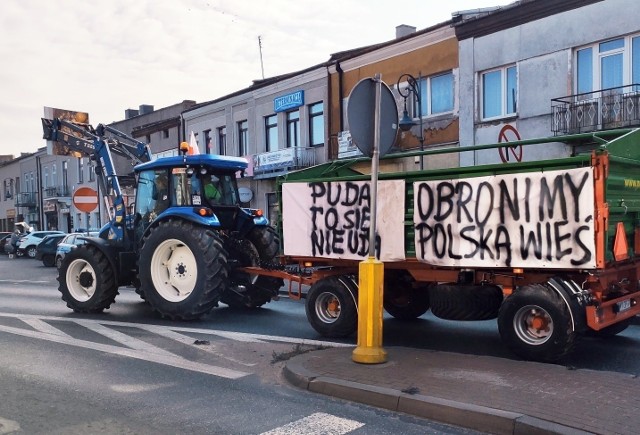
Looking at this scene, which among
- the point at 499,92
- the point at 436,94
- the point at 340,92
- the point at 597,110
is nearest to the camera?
the point at 597,110

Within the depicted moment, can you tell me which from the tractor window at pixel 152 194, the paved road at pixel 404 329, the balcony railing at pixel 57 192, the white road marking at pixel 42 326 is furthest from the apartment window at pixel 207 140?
the white road marking at pixel 42 326

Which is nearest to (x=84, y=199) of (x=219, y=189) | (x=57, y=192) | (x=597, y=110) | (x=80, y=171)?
(x=219, y=189)

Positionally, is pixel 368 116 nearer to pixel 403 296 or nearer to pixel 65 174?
pixel 403 296

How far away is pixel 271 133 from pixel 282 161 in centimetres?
262

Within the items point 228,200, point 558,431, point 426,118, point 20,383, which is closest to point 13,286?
point 228,200

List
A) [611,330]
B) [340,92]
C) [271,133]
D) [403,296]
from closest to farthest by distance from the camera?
[611,330] → [403,296] → [340,92] → [271,133]

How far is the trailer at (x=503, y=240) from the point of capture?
634 cm

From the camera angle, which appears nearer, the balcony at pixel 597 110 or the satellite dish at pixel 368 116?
the satellite dish at pixel 368 116

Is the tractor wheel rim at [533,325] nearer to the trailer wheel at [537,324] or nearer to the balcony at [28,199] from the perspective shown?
the trailer wheel at [537,324]

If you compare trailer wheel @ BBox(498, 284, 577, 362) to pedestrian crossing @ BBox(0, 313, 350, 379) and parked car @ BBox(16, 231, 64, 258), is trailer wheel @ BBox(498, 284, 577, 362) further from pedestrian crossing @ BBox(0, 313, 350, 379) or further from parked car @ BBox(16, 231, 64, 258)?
parked car @ BBox(16, 231, 64, 258)

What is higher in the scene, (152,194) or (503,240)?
(152,194)

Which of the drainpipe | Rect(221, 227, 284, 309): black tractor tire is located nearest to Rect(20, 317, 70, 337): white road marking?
Rect(221, 227, 284, 309): black tractor tire

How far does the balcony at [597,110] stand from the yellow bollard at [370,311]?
40.4 ft

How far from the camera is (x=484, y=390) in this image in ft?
17.7
